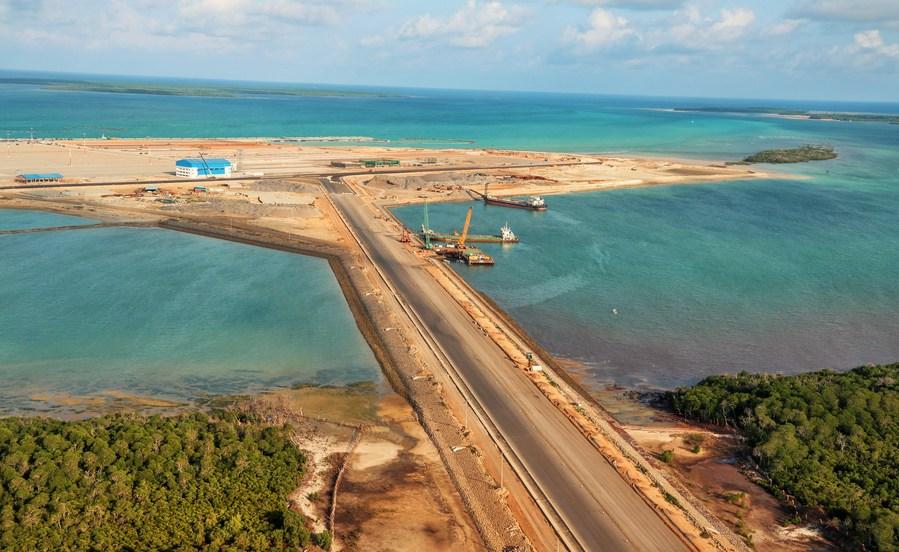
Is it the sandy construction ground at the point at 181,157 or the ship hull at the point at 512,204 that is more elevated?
the sandy construction ground at the point at 181,157

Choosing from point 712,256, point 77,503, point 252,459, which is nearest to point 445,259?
point 712,256

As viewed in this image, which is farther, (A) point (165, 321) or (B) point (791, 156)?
(B) point (791, 156)

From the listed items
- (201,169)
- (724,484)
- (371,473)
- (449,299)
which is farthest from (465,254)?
(201,169)

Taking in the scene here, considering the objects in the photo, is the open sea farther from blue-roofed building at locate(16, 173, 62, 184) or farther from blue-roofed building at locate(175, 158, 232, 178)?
blue-roofed building at locate(175, 158, 232, 178)

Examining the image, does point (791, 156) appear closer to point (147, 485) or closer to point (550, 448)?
point (550, 448)

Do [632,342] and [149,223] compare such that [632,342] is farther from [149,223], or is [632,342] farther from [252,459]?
[149,223]

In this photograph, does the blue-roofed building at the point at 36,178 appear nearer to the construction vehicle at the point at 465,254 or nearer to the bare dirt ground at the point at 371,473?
the construction vehicle at the point at 465,254

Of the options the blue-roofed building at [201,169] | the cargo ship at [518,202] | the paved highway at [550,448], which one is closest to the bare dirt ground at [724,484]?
the paved highway at [550,448]
